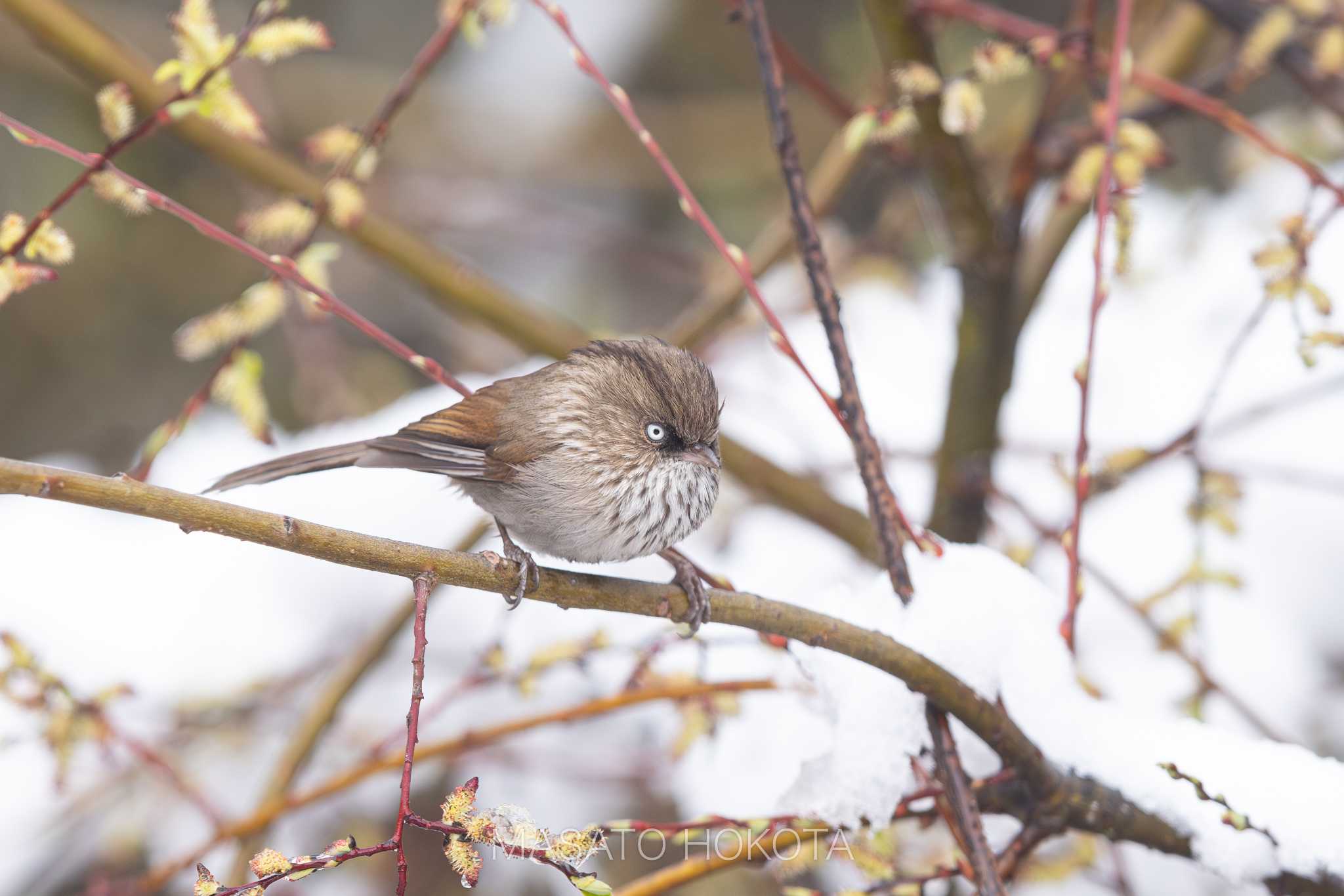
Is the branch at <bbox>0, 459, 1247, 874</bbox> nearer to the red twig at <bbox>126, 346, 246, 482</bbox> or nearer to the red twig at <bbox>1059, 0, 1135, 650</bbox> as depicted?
the red twig at <bbox>1059, 0, 1135, 650</bbox>

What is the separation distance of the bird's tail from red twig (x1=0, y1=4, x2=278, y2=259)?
67cm

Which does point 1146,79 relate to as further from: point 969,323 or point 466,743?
point 466,743

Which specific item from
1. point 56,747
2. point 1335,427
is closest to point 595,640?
point 56,747

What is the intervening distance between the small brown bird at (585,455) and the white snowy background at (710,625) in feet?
1.78

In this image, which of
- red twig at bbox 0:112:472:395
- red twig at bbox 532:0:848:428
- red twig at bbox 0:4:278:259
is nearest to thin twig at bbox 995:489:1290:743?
red twig at bbox 532:0:848:428

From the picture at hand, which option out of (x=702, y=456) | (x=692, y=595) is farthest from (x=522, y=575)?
(x=702, y=456)

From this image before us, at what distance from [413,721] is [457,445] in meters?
1.21

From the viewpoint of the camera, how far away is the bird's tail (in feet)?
8.00

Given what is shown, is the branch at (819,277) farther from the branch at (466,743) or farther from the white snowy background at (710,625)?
the white snowy background at (710,625)

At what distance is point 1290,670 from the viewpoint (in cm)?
387

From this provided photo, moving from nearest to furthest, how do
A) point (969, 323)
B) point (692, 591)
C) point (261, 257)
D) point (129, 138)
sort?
point (129, 138), point (261, 257), point (692, 591), point (969, 323)

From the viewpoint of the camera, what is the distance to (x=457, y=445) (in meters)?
2.63

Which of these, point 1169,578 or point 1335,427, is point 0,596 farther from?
point 1335,427

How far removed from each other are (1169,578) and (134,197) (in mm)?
3498
